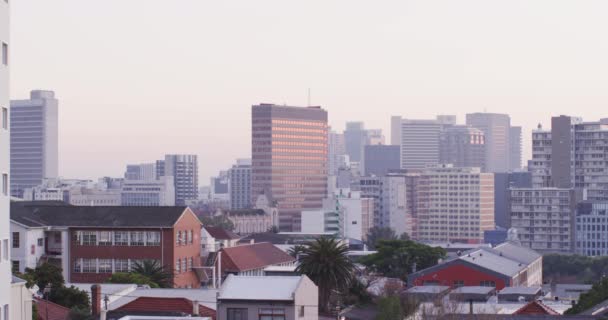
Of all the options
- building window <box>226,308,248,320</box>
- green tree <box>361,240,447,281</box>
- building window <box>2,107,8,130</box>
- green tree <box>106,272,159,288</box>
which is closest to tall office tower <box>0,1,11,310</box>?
building window <box>2,107,8,130</box>

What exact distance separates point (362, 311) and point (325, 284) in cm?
358

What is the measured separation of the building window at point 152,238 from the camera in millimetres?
88562

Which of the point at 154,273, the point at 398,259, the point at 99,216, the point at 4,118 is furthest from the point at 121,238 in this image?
the point at 4,118

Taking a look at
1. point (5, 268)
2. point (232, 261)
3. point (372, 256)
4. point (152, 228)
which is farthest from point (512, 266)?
point (5, 268)

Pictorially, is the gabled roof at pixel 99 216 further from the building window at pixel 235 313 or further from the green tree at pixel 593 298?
the building window at pixel 235 313

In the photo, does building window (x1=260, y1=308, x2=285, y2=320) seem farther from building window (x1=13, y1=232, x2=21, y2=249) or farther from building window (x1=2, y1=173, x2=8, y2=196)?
building window (x1=13, y1=232, x2=21, y2=249)

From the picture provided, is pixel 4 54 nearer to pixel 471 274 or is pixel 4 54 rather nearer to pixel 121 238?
pixel 121 238

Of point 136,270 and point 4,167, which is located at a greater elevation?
point 4,167

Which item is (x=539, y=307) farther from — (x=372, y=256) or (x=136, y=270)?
(x=372, y=256)

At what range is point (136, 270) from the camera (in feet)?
265

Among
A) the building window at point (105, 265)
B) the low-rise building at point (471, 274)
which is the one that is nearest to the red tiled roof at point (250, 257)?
the building window at point (105, 265)

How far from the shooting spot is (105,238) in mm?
89375

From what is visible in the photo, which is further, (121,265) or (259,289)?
(121,265)

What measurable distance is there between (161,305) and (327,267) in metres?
22.3
